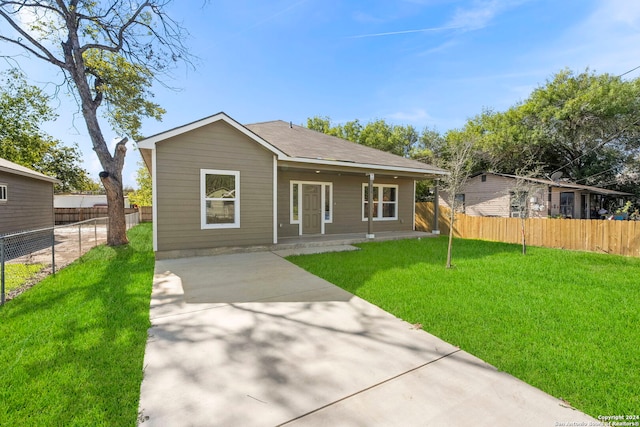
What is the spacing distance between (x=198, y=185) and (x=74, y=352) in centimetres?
536

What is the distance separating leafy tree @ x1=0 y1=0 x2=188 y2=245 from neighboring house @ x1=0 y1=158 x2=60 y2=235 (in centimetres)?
376

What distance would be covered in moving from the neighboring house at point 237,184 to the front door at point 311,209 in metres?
0.04

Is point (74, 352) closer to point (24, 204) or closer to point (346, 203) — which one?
point (346, 203)

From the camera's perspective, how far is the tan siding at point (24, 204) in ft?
34.4

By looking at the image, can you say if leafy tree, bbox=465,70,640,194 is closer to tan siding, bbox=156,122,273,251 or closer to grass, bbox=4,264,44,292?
tan siding, bbox=156,122,273,251

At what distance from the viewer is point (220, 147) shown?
7.88m

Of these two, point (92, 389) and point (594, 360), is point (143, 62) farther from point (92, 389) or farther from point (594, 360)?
point (594, 360)

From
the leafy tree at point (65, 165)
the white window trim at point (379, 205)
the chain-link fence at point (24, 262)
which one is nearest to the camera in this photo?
the chain-link fence at point (24, 262)

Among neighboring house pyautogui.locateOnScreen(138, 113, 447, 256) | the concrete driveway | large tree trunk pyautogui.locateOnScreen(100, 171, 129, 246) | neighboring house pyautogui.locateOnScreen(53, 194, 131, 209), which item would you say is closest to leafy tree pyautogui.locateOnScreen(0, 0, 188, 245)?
large tree trunk pyautogui.locateOnScreen(100, 171, 129, 246)

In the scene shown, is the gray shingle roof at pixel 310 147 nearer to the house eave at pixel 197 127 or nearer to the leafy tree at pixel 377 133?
the house eave at pixel 197 127

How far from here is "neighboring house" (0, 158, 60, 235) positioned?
10.3 metres

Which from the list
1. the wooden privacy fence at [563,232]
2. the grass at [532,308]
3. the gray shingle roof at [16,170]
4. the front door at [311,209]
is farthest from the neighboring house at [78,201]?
the grass at [532,308]

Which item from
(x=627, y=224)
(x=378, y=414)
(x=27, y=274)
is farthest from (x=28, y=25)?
(x=627, y=224)

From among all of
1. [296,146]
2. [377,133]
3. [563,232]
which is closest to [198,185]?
[296,146]
